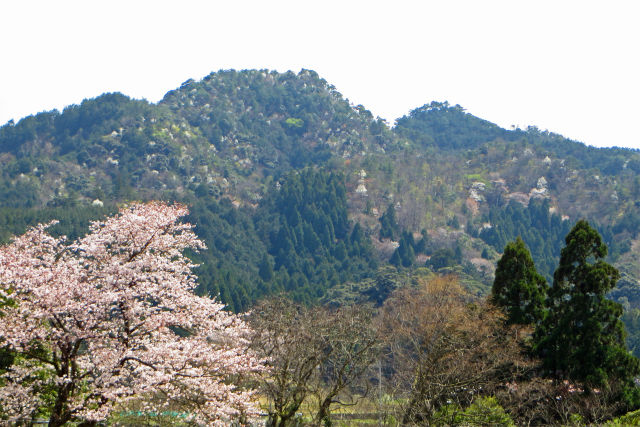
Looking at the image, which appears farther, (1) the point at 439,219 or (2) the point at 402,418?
(1) the point at 439,219

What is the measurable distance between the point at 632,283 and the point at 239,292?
4493 centimetres

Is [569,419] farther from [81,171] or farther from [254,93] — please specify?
[254,93]

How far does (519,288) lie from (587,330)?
11.4 feet

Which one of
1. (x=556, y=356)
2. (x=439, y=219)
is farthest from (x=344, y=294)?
(x=556, y=356)

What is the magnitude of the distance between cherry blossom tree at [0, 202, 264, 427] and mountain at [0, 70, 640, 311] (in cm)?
6270

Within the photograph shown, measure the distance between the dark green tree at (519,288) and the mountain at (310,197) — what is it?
4843cm

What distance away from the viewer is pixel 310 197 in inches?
4619

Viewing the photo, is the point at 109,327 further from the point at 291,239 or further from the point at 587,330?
the point at 291,239

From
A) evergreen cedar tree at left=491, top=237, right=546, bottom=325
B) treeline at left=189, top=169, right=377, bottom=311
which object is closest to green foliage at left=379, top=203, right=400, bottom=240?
treeline at left=189, top=169, right=377, bottom=311

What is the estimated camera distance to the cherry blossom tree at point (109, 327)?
1534 centimetres

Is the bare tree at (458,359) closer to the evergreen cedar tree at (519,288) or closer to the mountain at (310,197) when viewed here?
the evergreen cedar tree at (519,288)

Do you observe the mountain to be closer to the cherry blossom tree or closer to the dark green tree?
the dark green tree

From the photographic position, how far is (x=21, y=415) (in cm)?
1603

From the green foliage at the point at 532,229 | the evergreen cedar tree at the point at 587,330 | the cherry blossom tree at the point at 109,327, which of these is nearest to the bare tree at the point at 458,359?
the evergreen cedar tree at the point at 587,330
